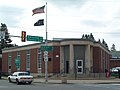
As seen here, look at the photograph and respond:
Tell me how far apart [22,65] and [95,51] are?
15258 mm

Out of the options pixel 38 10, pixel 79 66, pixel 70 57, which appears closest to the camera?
pixel 38 10

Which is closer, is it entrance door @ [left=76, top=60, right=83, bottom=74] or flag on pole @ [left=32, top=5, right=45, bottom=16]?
flag on pole @ [left=32, top=5, right=45, bottom=16]

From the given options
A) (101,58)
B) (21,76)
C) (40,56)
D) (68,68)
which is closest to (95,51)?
(101,58)

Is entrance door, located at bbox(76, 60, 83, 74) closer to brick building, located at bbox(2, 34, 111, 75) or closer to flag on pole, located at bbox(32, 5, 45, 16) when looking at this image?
brick building, located at bbox(2, 34, 111, 75)

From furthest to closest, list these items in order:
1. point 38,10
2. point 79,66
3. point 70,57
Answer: point 79,66, point 70,57, point 38,10

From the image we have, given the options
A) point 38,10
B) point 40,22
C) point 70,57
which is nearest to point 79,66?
point 70,57

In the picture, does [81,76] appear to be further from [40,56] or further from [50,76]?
[40,56]

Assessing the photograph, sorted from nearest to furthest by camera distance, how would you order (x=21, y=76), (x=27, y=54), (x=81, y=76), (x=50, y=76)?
(x=21, y=76)
(x=81, y=76)
(x=50, y=76)
(x=27, y=54)

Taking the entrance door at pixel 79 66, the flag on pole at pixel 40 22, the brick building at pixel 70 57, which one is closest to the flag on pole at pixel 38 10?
the flag on pole at pixel 40 22

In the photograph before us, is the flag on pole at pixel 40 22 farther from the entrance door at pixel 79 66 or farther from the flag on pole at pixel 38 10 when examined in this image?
the entrance door at pixel 79 66

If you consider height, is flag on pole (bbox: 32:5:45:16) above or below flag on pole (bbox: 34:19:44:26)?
above

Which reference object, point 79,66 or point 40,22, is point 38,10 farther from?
point 79,66

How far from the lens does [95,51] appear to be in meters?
59.2

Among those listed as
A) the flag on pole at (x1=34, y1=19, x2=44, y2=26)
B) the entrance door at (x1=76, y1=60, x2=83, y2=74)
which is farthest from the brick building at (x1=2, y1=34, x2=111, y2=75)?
the flag on pole at (x1=34, y1=19, x2=44, y2=26)
